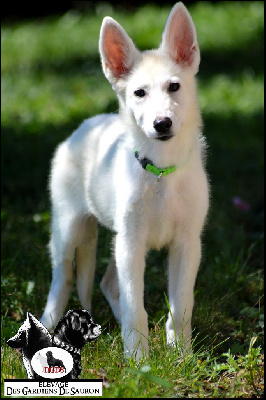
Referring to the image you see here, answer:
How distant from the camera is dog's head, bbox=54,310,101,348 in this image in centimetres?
375

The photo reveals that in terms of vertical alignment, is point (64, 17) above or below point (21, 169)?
above

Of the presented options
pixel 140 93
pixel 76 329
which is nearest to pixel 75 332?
pixel 76 329

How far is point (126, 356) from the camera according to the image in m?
4.20

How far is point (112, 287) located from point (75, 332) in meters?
1.46

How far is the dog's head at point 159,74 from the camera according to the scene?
402 cm

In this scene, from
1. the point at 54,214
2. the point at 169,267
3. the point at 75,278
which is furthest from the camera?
the point at 75,278

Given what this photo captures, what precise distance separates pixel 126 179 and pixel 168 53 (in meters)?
0.80

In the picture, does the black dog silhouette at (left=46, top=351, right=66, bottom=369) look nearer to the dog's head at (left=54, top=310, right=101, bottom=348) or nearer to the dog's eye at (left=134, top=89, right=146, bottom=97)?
the dog's head at (left=54, top=310, right=101, bottom=348)

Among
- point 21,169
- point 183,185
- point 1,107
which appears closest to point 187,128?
point 183,185

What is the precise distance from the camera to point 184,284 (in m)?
4.46

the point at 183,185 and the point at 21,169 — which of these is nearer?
the point at 183,185

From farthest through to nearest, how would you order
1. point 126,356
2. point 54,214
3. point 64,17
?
point 64,17 < point 54,214 < point 126,356

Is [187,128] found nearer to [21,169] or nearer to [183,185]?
[183,185]

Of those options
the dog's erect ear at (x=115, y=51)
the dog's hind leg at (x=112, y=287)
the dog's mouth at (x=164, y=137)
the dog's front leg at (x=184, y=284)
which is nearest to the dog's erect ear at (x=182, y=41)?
the dog's erect ear at (x=115, y=51)
